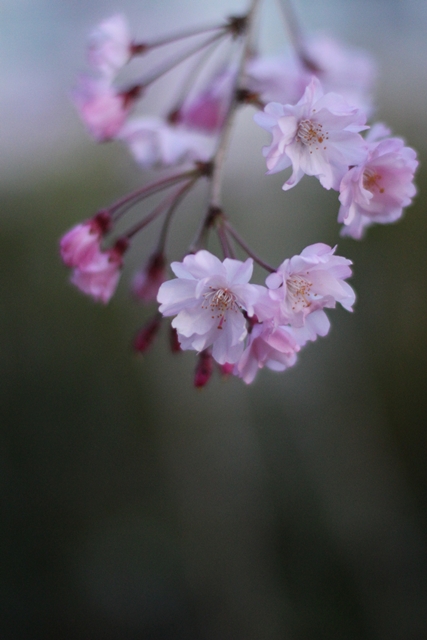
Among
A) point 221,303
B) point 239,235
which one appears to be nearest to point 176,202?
point 239,235

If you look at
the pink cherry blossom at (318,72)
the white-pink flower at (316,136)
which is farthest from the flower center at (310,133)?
the pink cherry blossom at (318,72)

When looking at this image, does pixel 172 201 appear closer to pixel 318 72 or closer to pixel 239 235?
pixel 239 235

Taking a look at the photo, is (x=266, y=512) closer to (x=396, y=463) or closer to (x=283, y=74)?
(x=396, y=463)

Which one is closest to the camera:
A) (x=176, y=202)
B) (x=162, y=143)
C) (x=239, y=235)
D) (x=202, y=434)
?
(x=239, y=235)

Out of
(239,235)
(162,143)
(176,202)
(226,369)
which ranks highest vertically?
(162,143)

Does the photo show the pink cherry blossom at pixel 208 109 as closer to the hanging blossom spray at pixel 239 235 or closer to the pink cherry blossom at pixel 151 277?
the hanging blossom spray at pixel 239 235

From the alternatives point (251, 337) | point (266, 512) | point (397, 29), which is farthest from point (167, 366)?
point (251, 337)
